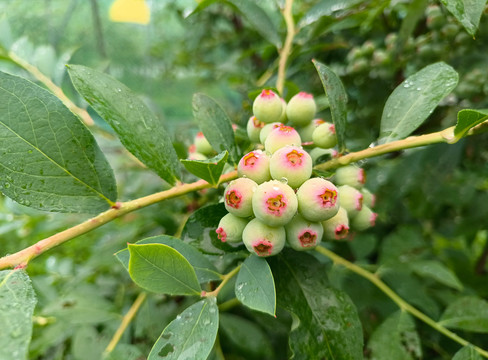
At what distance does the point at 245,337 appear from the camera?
0.96 meters

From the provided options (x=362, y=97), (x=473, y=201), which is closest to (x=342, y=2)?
(x=362, y=97)

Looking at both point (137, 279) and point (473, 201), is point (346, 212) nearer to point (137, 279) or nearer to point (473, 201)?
point (137, 279)

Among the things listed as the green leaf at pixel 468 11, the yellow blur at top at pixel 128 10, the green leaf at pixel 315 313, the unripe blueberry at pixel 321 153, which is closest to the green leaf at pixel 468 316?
the green leaf at pixel 315 313

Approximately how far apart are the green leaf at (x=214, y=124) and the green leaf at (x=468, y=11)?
0.36m

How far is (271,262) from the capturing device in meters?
0.61

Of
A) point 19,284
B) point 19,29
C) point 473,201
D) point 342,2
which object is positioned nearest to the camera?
point 19,284

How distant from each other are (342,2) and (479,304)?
2.30ft

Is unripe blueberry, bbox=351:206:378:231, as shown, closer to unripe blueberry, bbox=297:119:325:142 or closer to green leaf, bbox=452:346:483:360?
unripe blueberry, bbox=297:119:325:142

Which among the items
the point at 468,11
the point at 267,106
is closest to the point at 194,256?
the point at 267,106

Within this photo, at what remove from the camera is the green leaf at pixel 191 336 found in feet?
1.46

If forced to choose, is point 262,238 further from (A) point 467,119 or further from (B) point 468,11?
(B) point 468,11

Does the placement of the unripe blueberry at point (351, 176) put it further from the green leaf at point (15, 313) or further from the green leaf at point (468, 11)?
the green leaf at point (15, 313)

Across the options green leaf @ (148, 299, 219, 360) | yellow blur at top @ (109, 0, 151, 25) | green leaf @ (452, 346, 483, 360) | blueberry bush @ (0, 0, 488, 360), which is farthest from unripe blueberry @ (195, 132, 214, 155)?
yellow blur at top @ (109, 0, 151, 25)

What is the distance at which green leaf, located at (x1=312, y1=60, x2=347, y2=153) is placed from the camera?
0.57m
